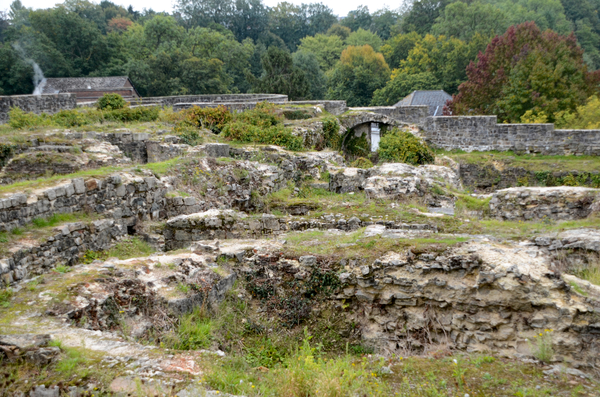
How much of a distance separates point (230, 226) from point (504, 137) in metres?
14.8

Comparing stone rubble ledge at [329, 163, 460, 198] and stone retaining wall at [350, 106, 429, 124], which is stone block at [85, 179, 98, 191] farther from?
stone retaining wall at [350, 106, 429, 124]

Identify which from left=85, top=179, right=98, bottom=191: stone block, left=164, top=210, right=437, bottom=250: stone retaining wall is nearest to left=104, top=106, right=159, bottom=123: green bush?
left=85, top=179, right=98, bottom=191: stone block

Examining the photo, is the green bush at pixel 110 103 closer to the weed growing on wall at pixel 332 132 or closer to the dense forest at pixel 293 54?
the weed growing on wall at pixel 332 132

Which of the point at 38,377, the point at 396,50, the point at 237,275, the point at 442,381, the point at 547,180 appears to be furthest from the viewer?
the point at 396,50

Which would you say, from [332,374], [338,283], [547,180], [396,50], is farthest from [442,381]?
[396,50]

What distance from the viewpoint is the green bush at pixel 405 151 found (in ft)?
51.2

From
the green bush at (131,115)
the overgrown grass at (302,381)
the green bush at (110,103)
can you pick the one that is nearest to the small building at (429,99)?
the green bush at (131,115)

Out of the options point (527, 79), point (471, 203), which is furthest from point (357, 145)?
point (527, 79)

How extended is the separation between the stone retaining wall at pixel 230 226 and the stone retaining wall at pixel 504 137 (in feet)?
40.5

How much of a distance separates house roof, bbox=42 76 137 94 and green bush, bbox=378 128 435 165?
1051 inches

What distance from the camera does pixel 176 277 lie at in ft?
19.6

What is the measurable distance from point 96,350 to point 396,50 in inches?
2138

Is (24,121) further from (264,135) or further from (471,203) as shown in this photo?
(471,203)

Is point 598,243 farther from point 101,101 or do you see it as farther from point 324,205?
point 101,101
